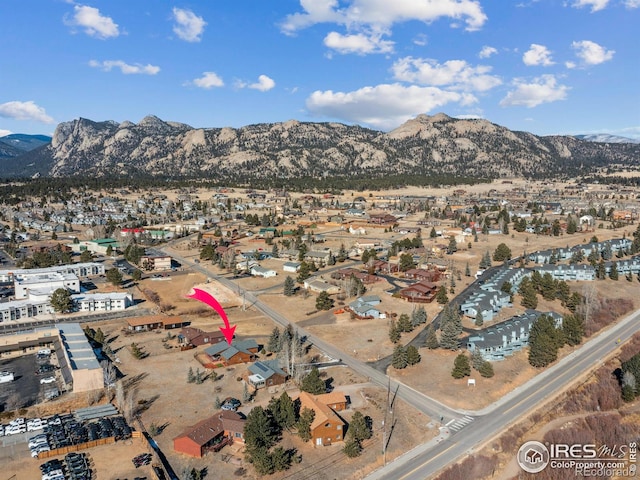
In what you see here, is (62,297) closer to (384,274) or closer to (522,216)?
(384,274)

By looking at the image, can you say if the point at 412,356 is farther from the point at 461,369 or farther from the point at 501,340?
the point at 501,340

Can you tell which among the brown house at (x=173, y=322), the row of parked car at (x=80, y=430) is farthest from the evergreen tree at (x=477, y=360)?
the brown house at (x=173, y=322)

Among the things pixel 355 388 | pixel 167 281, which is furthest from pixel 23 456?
pixel 167 281

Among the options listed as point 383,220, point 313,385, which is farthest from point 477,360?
point 383,220

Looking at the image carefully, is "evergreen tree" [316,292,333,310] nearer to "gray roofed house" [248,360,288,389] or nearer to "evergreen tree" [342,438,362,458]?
"gray roofed house" [248,360,288,389]

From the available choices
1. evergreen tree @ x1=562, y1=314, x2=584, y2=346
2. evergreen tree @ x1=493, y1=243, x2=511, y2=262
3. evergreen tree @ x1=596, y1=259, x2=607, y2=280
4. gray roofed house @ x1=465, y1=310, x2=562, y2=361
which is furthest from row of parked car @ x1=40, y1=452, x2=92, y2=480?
evergreen tree @ x1=493, y1=243, x2=511, y2=262

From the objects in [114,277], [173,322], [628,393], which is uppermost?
[114,277]
